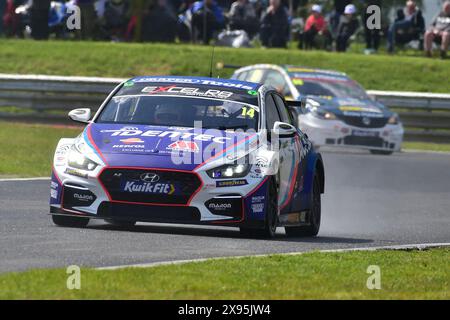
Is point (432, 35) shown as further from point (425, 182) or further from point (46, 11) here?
point (425, 182)

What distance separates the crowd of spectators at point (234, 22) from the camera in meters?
32.0

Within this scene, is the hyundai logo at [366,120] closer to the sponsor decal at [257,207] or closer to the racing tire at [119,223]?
the racing tire at [119,223]

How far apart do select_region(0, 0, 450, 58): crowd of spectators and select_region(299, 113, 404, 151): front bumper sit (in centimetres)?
576

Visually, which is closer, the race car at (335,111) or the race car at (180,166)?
the race car at (180,166)

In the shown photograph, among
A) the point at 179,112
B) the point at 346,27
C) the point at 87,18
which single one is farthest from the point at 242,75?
the point at 179,112

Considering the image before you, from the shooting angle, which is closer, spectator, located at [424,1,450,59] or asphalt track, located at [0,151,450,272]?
asphalt track, located at [0,151,450,272]

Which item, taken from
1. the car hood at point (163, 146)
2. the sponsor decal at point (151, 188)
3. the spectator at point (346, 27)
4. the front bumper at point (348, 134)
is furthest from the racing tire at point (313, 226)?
the spectator at point (346, 27)

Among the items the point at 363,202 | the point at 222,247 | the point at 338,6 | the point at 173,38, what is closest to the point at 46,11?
the point at 173,38

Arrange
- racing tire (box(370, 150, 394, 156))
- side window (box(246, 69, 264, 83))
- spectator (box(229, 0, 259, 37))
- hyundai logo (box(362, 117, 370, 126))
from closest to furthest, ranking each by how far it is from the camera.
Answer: hyundai logo (box(362, 117, 370, 126)) → racing tire (box(370, 150, 394, 156)) → side window (box(246, 69, 264, 83)) → spectator (box(229, 0, 259, 37))

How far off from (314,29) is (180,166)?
70.6ft

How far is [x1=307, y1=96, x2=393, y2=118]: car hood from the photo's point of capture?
25.8 metres

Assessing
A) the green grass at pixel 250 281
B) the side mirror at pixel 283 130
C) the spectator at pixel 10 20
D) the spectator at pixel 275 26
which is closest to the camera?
the green grass at pixel 250 281

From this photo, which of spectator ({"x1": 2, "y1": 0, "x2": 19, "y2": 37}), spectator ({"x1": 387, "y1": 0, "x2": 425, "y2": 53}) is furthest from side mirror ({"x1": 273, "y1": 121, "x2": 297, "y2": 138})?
spectator ({"x1": 2, "y1": 0, "x2": 19, "y2": 37})

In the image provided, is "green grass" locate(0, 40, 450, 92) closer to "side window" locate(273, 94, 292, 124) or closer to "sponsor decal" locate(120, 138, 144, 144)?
"side window" locate(273, 94, 292, 124)
